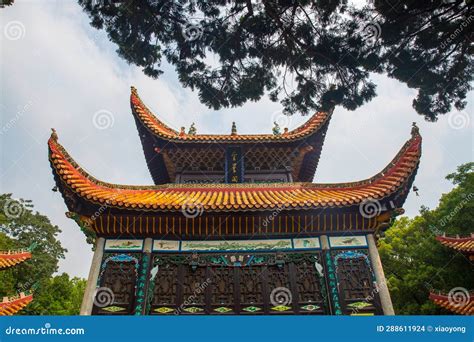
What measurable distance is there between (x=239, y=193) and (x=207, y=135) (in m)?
2.76

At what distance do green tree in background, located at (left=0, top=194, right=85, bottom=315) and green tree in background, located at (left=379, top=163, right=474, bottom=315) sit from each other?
25907mm

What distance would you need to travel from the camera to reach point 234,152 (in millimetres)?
10594

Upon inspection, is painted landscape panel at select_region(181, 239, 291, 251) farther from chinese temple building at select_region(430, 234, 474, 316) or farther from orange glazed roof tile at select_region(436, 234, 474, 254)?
orange glazed roof tile at select_region(436, 234, 474, 254)

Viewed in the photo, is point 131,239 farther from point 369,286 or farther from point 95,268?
point 369,286

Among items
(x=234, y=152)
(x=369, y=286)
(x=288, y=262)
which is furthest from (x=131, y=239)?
(x=369, y=286)

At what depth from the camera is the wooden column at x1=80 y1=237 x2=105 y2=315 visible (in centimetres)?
664

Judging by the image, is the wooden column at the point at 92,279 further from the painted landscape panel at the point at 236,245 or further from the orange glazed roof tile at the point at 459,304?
the orange glazed roof tile at the point at 459,304

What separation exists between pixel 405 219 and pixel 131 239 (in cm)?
2417

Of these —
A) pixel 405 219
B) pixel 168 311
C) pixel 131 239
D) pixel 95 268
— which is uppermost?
pixel 405 219

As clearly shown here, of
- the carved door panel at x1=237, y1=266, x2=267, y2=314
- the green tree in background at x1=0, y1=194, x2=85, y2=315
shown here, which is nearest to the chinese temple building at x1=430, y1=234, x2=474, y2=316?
the carved door panel at x1=237, y1=266, x2=267, y2=314

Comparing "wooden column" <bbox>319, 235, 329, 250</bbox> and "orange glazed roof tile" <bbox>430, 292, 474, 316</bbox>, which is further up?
"wooden column" <bbox>319, 235, 329, 250</bbox>

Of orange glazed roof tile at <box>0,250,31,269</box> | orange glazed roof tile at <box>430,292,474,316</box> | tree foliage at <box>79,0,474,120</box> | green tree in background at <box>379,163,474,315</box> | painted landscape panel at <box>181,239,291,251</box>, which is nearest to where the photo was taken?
tree foliage at <box>79,0,474,120</box>

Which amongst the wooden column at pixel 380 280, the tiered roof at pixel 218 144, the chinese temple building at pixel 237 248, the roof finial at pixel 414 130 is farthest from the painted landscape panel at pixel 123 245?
the roof finial at pixel 414 130

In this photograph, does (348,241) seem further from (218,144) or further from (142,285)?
(218,144)
